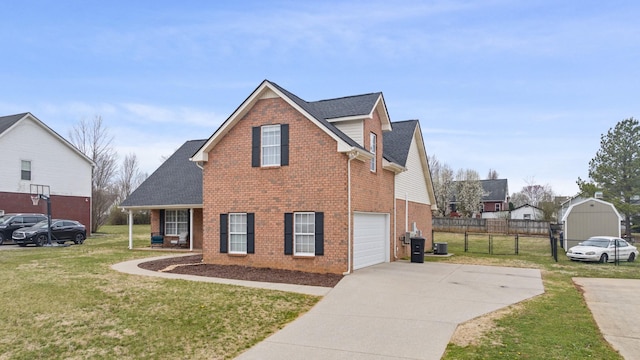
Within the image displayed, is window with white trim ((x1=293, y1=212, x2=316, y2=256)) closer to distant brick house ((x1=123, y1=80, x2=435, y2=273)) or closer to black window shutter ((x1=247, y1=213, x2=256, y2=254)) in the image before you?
distant brick house ((x1=123, y1=80, x2=435, y2=273))

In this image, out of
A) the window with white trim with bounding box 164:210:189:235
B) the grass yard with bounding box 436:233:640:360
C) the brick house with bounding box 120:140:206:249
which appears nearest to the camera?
the grass yard with bounding box 436:233:640:360

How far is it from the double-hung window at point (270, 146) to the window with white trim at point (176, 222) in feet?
32.6

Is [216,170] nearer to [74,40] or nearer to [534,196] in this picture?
[74,40]

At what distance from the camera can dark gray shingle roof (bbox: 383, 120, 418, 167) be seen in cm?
2202

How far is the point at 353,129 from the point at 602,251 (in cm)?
1455

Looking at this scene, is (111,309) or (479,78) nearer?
(111,309)

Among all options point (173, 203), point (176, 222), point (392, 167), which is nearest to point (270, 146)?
point (392, 167)

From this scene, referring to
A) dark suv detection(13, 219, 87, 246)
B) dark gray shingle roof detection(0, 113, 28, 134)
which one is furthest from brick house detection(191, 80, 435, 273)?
dark gray shingle roof detection(0, 113, 28, 134)

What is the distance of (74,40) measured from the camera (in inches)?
678

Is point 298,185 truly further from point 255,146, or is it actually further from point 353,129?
point 353,129

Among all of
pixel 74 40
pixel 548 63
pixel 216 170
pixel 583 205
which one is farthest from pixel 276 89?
pixel 583 205

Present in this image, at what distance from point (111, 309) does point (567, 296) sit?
39.8ft

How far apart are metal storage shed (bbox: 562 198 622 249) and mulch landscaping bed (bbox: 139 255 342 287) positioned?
1904 cm

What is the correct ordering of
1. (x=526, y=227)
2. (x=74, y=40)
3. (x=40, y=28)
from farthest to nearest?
(x=526, y=227) → (x=74, y=40) → (x=40, y=28)
